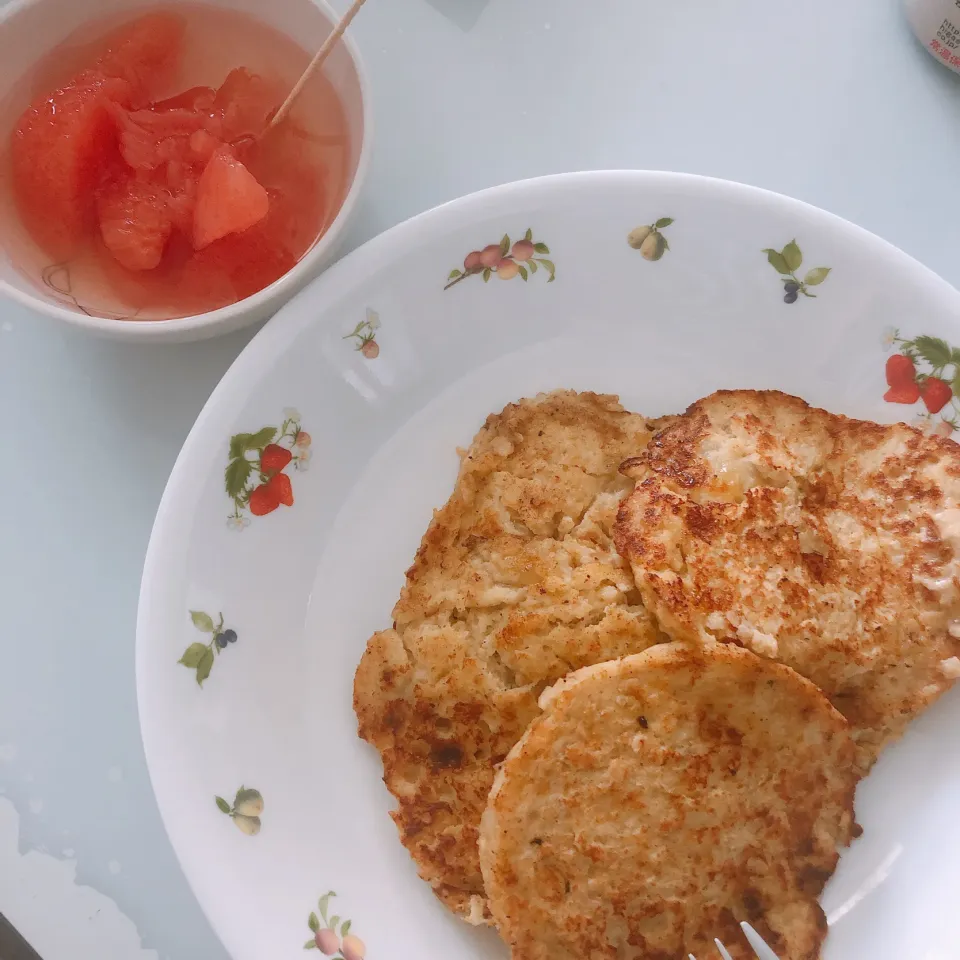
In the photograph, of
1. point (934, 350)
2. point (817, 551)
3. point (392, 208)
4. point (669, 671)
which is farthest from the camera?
point (392, 208)

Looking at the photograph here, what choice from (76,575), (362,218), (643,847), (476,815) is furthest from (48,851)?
(362,218)

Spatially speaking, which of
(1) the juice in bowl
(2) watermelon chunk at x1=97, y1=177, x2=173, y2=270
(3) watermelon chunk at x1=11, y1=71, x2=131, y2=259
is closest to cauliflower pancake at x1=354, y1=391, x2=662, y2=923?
(1) the juice in bowl

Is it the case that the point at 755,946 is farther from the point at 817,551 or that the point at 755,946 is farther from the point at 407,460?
the point at 407,460

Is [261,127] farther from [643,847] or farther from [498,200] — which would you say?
[643,847]

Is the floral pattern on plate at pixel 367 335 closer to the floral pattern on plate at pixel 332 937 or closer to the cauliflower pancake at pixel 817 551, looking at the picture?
the cauliflower pancake at pixel 817 551

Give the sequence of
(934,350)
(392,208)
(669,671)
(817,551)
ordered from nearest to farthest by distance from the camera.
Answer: (669,671) < (817,551) < (934,350) < (392,208)

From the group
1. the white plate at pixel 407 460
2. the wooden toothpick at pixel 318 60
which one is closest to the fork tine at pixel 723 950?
the white plate at pixel 407 460

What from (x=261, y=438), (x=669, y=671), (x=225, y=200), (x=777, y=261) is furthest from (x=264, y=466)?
(x=777, y=261)
